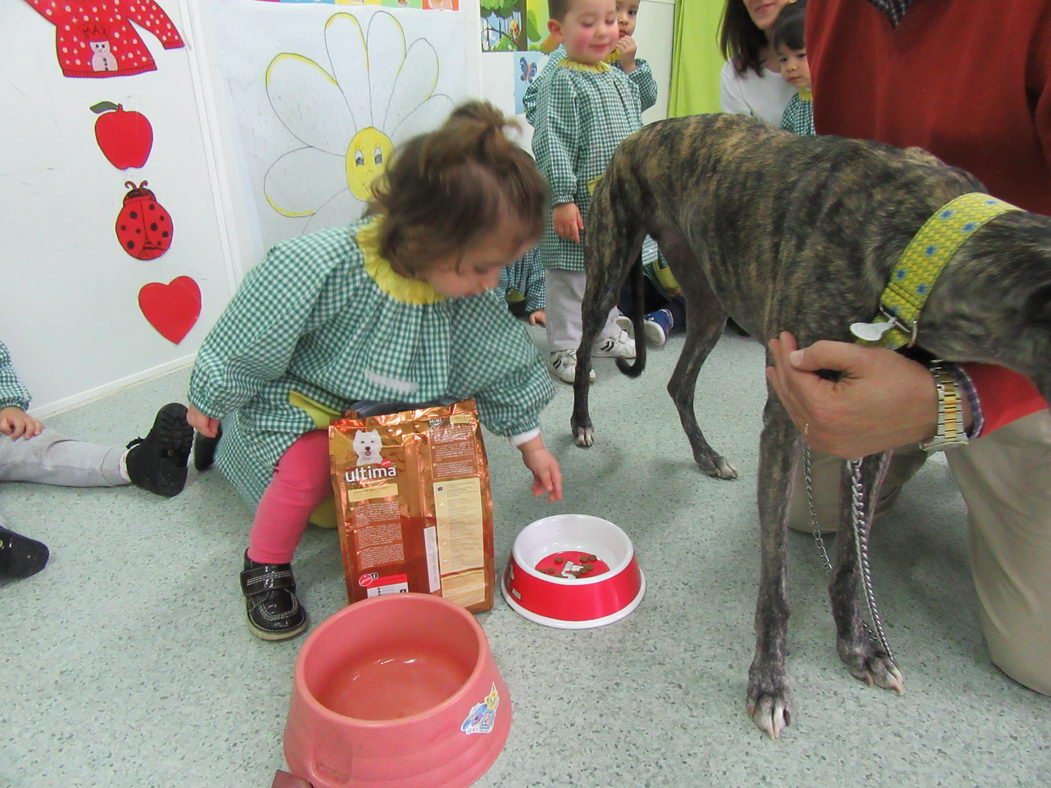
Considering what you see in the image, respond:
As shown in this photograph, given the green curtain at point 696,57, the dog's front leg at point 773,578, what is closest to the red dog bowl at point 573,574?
the dog's front leg at point 773,578

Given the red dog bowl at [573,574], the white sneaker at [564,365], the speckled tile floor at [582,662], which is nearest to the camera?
the speckled tile floor at [582,662]

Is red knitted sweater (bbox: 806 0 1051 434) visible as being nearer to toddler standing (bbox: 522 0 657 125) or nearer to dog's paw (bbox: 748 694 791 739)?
dog's paw (bbox: 748 694 791 739)

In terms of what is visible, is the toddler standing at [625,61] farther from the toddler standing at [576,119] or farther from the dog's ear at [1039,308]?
the dog's ear at [1039,308]

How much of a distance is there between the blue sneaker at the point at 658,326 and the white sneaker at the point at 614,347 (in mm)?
91

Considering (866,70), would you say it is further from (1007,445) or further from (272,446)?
(272,446)

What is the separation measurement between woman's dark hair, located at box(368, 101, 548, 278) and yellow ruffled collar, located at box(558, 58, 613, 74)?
1.20m

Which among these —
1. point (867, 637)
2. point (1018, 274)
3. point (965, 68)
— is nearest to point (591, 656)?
point (867, 637)

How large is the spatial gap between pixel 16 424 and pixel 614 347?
1.65 meters

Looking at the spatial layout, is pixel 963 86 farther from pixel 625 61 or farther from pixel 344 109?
pixel 344 109

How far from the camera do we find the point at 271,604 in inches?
46.8

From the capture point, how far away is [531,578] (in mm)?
1216

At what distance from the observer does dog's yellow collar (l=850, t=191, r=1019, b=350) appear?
2.55ft

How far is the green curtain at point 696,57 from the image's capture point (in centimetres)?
320

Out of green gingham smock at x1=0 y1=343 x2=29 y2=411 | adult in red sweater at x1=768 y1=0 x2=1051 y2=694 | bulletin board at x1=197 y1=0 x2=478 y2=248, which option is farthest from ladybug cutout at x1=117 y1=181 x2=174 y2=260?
adult in red sweater at x1=768 y1=0 x2=1051 y2=694
